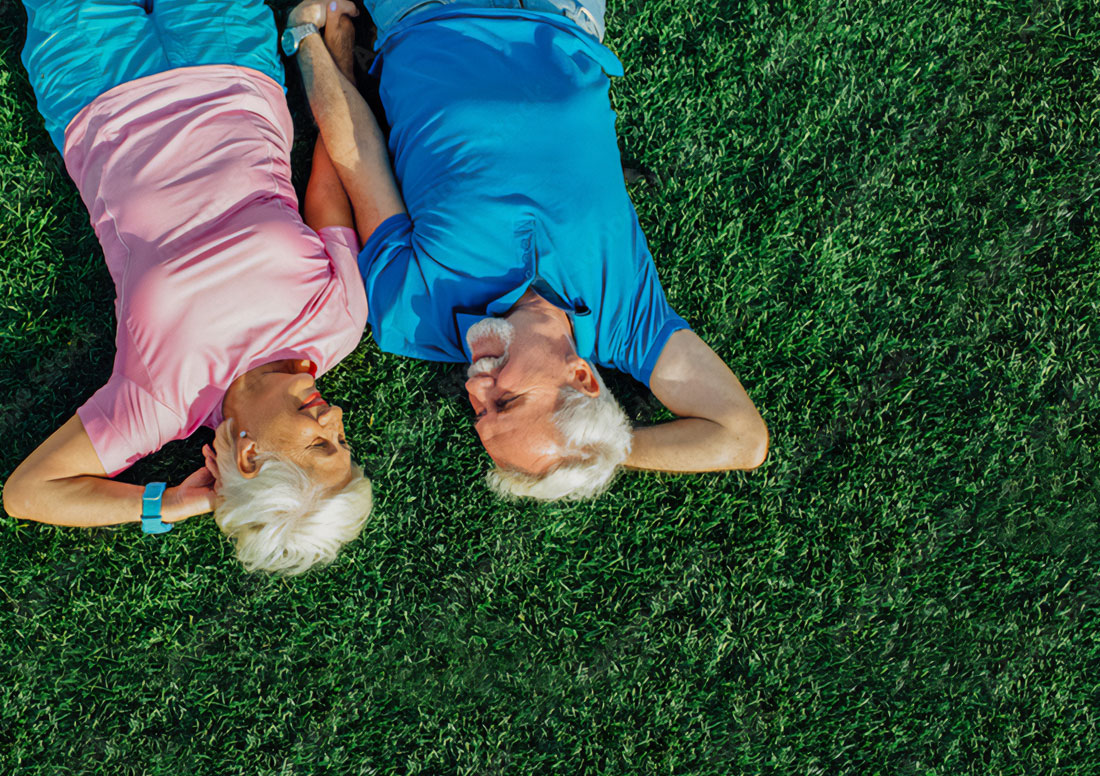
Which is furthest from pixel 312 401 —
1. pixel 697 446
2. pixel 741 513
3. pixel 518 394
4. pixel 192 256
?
pixel 741 513

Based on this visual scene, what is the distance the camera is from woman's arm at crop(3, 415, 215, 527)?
10.8 feet

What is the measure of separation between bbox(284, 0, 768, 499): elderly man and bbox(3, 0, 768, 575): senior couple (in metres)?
0.01

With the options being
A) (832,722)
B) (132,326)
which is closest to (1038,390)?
(832,722)

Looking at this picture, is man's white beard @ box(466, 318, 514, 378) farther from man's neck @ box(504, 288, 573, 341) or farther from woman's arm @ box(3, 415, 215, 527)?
woman's arm @ box(3, 415, 215, 527)

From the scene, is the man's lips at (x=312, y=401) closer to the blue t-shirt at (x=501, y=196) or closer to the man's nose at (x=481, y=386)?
the blue t-shirt at (x=501, y=196)

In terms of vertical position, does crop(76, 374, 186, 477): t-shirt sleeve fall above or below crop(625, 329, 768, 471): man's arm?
below

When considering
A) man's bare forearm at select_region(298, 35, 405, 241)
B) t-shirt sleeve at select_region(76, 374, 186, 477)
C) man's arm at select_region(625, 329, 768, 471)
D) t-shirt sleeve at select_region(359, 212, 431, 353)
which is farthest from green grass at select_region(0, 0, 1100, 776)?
t-shirt sleeve at select_region(76, 374, 186, 477)

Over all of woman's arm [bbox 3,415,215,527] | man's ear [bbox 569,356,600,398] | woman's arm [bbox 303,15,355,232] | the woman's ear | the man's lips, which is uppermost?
woman's arm [bbox 303,15,355,232]

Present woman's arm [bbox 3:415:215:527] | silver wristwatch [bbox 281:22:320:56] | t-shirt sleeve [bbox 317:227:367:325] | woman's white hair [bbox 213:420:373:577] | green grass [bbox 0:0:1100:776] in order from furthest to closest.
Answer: green grass [bbox 0:0:1100:776], silver wristwatch [bbox 281:22:320:56], t-shirt sleeve [bbox 317:227:367:325], woman's arm [bbox 3:415:215:527], woman's white hair [bbox 213:420:373:577]

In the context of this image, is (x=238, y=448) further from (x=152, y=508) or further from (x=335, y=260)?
(x=335, y=260)

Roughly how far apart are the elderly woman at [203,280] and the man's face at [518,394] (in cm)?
64

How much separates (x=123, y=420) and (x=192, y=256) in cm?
78

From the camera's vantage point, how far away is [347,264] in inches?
135

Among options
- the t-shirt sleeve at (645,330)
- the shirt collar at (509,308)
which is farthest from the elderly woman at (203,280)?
the t-shirt sleeve at (645,330)
